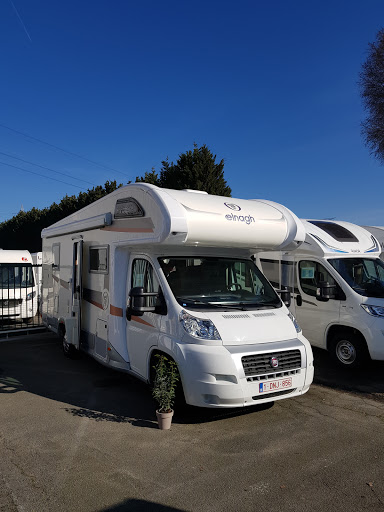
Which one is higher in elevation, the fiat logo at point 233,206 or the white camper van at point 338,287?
the fiat logo at point 233,206

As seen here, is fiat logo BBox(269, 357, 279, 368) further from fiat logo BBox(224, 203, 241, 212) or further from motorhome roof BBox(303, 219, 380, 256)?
motorhome roof BBox(303, 219, 380, 256)

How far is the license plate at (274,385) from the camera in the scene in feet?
15.0

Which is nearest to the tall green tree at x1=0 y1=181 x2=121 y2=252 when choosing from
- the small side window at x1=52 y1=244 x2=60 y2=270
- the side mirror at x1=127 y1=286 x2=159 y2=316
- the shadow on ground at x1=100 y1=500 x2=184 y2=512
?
the small side window at x1=52 y1=244 x2=60 y2=270

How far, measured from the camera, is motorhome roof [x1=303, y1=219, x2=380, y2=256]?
7.72m

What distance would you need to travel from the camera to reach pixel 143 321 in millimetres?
5473

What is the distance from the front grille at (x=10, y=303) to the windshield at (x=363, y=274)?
827 centimetres

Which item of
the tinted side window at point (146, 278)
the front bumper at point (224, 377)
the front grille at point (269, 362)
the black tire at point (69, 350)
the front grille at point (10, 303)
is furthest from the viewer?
the front grille at point (10, 303)

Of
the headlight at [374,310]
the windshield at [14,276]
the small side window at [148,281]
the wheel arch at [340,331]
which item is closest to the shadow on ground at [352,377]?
the wheel arch at [340,331]

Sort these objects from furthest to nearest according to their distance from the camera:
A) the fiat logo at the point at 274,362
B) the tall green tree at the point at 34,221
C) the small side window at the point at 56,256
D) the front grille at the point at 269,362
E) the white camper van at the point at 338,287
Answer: the tall green tree at the point at 34,221 → the small side window at the point at 56,256 → the white camper van at the point at 338,287 → the fiat logo at the point at 274,362 → the front grille at the point at 269,362

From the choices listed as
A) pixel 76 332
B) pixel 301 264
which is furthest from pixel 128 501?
pixel 301 264

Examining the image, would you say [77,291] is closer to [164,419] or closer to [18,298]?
[164,419]

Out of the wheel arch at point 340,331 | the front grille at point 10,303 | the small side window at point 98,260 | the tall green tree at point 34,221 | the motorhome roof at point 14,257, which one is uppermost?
the tall green tree at point 34,221

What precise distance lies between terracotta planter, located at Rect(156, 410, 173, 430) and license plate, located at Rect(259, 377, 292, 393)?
1091 millimetres

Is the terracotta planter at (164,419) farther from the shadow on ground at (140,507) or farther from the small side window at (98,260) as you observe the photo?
the small side window at (98,260)
